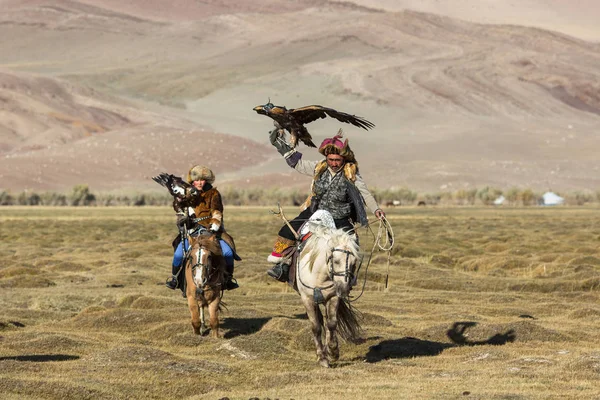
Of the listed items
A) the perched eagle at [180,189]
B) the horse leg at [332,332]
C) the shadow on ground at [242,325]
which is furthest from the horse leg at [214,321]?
the horse leg at [332,332]

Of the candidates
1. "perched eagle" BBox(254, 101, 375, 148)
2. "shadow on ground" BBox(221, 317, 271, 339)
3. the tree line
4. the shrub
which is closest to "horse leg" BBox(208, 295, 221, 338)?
"shadow on ground" BBox(221, 317, 271, 339)

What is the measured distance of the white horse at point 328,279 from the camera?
524 inches

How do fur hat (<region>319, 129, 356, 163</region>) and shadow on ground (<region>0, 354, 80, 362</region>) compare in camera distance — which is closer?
shadow on ground (<region>0, 354, 80, 362</region>)

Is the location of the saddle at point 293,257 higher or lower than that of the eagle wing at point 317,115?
lower

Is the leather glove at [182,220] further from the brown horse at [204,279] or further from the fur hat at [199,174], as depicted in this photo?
the fur hat at [199,174]

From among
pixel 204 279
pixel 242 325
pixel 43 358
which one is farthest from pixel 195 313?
pixel 43 358

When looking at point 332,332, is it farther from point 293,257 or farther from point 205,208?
point 205,208

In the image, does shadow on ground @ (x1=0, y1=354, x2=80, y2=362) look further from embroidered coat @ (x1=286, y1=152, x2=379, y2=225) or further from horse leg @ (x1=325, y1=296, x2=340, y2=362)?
embroidered coat @ (x1=286, y1=152, x2=379, y2=225)

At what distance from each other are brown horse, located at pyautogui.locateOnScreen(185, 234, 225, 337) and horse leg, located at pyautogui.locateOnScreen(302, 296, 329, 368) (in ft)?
7.40

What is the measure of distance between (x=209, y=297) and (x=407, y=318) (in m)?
3.75

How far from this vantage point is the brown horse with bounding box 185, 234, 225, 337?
15617 mm

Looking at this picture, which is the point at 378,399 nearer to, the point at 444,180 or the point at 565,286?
the point at 565,286

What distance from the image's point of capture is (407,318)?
60.2ft

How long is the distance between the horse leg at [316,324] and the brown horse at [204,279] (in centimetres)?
226
